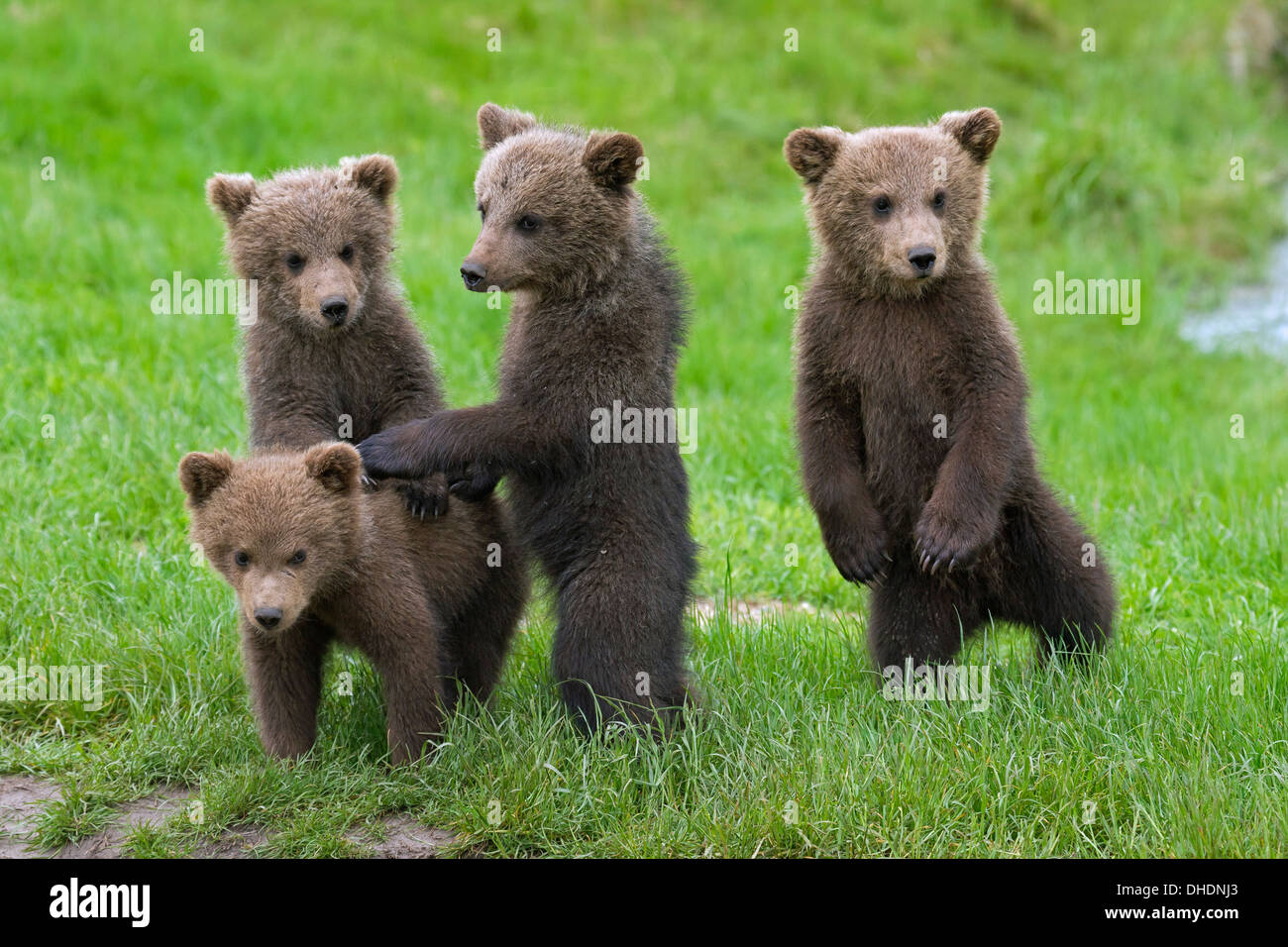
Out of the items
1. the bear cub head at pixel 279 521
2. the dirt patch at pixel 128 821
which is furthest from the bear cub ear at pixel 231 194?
the dirt patch at pixel 128 821

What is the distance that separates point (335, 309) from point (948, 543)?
2410mm

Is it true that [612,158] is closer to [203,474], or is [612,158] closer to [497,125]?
[497,125]

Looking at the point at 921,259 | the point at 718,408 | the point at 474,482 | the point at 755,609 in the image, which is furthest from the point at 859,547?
the point at 718,408

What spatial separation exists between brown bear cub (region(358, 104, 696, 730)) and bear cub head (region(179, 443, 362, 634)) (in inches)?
11.4

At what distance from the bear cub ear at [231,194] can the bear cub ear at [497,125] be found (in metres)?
0.95

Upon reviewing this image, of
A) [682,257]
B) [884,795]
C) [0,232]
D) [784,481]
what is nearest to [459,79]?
[682,257]

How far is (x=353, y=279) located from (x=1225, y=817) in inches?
142

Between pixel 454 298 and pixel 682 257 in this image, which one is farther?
pixel 682 257

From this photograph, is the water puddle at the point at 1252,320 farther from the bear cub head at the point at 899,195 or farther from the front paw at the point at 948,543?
the front paw at the point at 948,543

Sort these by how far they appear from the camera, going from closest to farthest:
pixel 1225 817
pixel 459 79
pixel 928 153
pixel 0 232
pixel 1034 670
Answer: pixel 1225 817 < pixel 928 153 < pixel 1034 670 < pixel 0 232 < pixel 459 79

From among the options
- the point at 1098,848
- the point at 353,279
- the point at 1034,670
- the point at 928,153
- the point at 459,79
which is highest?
the point at 459,79

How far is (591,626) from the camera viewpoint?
5.50 m

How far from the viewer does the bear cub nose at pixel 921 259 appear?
5.27m

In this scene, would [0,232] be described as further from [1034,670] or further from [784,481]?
[1034,670]
